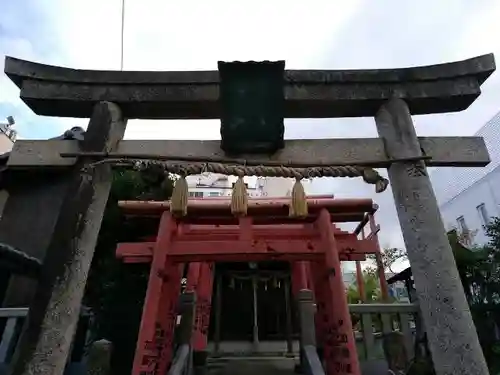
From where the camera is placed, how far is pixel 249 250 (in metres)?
4.61

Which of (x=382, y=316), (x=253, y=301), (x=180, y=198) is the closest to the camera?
(x=180, y=198)

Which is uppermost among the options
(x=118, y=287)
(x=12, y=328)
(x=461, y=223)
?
(x=461, y=223)

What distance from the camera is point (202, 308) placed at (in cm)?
716

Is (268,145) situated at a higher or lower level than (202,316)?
higher

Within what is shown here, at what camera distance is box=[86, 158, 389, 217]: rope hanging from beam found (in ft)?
11.5

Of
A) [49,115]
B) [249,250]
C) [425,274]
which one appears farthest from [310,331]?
[49,115]

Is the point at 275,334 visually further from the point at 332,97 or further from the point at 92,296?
the point at 332,97

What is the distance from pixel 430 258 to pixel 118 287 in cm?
631

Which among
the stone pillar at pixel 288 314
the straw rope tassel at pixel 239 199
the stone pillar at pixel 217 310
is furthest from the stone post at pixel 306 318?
the stone pillar at pixel 217 310

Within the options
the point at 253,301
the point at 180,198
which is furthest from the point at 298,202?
the point at 253,301

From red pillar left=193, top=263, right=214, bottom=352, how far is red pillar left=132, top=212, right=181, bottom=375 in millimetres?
1731

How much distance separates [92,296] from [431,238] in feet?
23.0

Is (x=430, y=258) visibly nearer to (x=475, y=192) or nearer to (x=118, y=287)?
(x=118, y=287)

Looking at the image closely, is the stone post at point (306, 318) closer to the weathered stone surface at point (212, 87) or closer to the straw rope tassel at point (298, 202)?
the straw rope tassel at point (298, 202)
